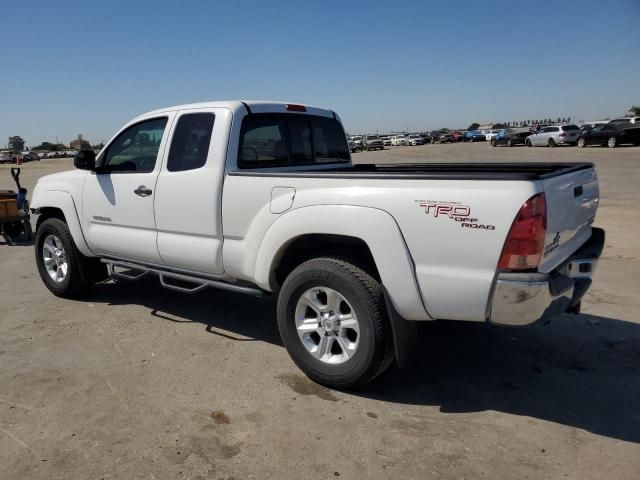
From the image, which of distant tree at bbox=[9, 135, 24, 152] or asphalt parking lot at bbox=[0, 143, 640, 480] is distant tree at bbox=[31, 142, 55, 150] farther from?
asphalt parking lot at bbox=[0, 143, 640, 480]

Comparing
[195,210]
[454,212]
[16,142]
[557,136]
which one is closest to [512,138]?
[557,136]

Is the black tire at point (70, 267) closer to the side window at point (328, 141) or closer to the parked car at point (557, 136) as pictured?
the side window at point (328, 141)

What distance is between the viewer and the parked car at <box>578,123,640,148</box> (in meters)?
29.3

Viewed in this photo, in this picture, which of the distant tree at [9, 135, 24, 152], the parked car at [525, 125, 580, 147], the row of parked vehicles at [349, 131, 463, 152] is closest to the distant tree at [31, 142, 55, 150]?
the distant tree at [9, 135, 24, 152]

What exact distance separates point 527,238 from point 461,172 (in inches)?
34.9

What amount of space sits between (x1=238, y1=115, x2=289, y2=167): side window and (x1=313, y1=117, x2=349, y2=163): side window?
46 centimetres

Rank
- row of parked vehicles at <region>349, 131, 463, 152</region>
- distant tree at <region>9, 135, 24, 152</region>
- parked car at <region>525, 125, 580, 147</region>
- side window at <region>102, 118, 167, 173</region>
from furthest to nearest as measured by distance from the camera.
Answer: distant tree at <region>9, 135, 24, 152</region>, row of parked vehicles at <region>349, 131, 463, 152</region>, parked car at <region>525, 125, 580, 147</region>, side window at <region>102, 118, 167, 173</region>

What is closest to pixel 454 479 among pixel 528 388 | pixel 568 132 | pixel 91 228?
pixel 528 388

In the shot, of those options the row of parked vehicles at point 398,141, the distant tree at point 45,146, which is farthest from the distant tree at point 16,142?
the row of parked vehicles at point 398,141

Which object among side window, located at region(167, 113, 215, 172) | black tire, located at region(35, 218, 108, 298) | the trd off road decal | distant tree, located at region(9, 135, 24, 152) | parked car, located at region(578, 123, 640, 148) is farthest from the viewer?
distant tree, located at region(9, 135, 24, 152)

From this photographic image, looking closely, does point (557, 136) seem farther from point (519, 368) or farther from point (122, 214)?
point (122, 214)

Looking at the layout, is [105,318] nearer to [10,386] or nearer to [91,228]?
[91,228]

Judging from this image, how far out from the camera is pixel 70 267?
18.0 feet

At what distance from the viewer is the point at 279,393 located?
3.54m
